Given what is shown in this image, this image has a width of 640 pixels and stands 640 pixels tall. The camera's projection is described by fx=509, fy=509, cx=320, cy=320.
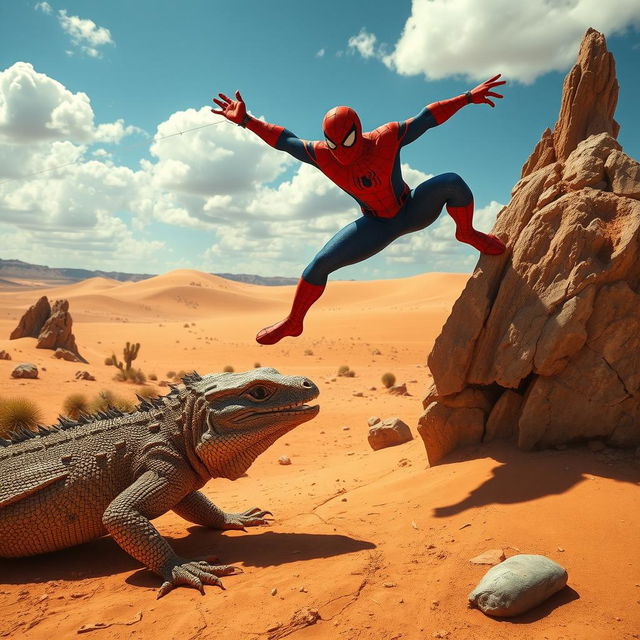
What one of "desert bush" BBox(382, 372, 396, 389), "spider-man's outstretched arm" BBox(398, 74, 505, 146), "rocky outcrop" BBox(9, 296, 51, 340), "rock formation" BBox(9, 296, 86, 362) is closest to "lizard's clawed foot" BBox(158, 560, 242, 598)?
"spider-man's outstretched arm" BBox(398, 74, 505, 146)

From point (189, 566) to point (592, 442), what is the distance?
150 inches

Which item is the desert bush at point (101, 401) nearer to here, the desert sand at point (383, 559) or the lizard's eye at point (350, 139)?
the desert sand at point (383, 559)

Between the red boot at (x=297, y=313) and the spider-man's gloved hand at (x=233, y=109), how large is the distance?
194 cm

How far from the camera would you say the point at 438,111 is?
5.16 m

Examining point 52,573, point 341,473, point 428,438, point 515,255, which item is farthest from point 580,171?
point 52,573

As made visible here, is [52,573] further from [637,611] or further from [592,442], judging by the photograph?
[592,442]

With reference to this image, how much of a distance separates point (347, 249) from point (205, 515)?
10.0 feet

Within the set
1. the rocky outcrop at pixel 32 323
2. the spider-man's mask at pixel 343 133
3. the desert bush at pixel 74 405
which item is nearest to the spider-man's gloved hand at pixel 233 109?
the spider-man's mask at pixel 343 133

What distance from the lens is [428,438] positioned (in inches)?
229

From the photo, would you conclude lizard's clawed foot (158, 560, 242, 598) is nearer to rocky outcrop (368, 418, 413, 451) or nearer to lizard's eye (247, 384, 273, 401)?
lizard's eye (247, 384, 273, 401)

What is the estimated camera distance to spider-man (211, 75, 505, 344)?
5.01m

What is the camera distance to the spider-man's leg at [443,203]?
521cm

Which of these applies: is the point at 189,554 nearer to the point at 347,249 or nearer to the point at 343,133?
the point at 347,249

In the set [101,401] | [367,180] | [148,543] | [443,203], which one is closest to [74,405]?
[101,401]
